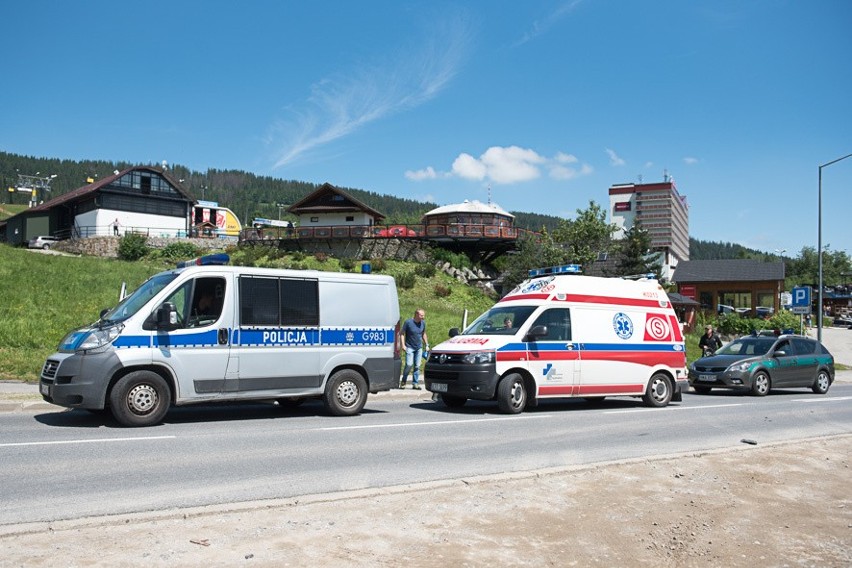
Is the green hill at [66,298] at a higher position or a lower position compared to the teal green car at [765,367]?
higher

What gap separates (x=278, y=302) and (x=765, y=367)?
14.0 meters

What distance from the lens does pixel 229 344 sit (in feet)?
36.1

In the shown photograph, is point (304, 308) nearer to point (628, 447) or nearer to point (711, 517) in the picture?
point (628, 447)

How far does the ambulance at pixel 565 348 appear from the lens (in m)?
13.1

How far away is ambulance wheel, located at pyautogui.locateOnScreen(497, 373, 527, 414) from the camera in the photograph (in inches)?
514

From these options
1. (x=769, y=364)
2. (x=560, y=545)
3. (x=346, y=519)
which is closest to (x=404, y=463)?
(x=346, y=519)

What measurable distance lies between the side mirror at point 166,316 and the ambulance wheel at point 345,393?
294 centimetres

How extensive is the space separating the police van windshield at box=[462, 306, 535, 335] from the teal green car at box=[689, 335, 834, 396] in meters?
8.22

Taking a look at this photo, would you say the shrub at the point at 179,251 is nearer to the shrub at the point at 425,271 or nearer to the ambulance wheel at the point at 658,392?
the shrub at the point at 425,271

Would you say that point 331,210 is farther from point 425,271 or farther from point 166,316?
point 166,316

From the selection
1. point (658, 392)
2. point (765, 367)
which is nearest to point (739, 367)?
point (765, 367)

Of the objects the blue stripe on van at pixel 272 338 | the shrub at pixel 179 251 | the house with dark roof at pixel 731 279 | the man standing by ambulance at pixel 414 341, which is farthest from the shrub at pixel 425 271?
the blue stripe on van at pixel 272 338

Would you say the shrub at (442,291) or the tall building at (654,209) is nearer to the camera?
the shrub at (442,291)

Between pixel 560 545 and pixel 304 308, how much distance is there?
24.5 feet
